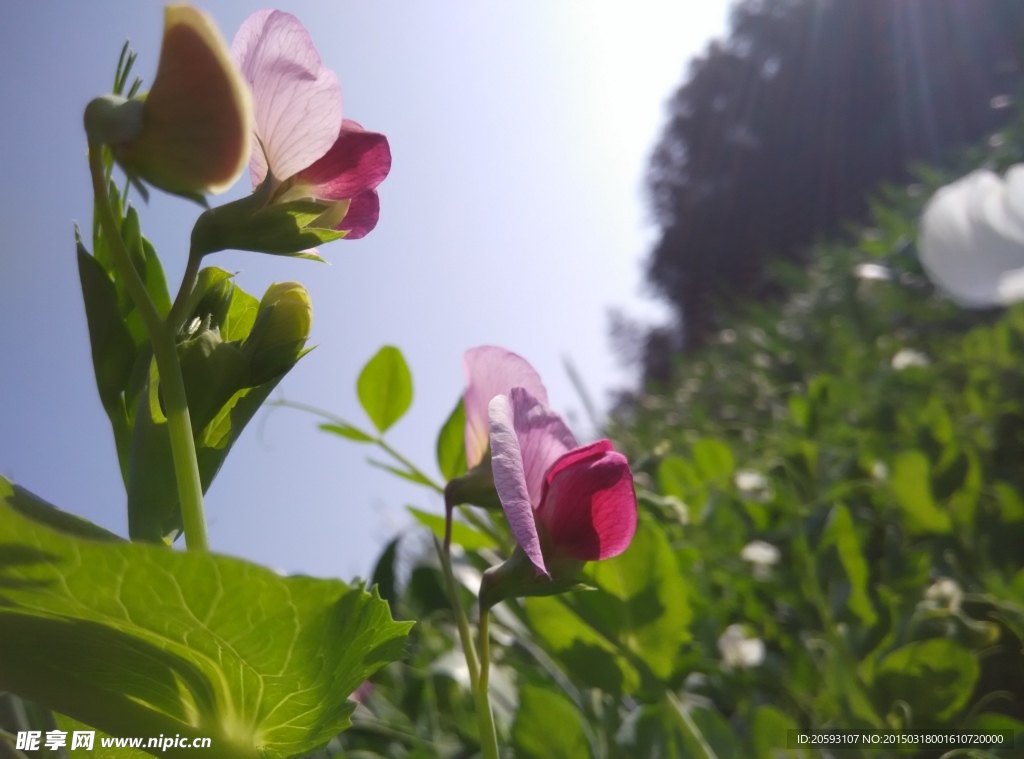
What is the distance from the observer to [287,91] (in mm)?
166

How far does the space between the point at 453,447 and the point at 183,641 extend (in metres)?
0.16

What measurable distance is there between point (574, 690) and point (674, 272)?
6662 mm

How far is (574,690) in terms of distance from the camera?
326 mm

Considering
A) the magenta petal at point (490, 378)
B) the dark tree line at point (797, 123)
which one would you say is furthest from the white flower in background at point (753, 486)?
the dark tree line at point (797, 123)

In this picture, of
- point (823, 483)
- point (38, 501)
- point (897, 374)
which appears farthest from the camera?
point (897, 374)

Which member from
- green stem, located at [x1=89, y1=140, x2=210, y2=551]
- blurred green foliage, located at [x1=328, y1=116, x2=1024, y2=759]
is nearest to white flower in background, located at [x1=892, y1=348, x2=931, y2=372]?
blurred green foliage, located at [x1=328, y1=116, x2=1024, y2=759]

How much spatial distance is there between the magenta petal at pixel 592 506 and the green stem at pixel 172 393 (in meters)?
0.08

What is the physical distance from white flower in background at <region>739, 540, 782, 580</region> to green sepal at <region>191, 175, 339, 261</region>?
1.09 feet

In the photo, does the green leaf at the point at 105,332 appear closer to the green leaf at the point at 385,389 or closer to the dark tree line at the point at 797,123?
the green leaf at the point at 385,389

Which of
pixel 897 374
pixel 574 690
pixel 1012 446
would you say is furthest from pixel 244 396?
pixel 897 374

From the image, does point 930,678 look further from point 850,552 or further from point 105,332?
point 105,332

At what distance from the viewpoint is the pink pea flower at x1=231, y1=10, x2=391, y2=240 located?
162 mm

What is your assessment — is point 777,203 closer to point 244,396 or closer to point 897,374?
point 897,374

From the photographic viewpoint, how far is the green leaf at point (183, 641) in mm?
109
